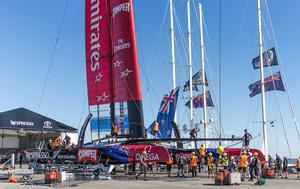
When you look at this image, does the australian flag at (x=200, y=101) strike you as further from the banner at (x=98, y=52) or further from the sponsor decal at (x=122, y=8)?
the sponsor decal at (x=122, y=8)

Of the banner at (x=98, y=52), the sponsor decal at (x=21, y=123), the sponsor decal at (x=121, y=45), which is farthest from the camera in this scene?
the sponsor decal at (x=21, y=123)

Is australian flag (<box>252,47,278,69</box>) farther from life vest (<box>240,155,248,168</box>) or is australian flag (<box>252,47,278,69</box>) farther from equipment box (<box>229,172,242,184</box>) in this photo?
equipment box (<box>229,172,242,184</box>)

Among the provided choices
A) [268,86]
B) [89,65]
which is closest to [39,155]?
[89,65]

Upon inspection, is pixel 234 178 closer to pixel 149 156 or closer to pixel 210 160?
pixel 210 160

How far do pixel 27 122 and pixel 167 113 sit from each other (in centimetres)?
1465

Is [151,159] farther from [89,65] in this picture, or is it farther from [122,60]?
[89,65]

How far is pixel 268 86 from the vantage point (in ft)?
107

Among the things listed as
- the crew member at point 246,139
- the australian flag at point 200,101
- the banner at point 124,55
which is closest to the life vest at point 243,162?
the crew member at point 246,139

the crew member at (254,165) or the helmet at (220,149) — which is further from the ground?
the helmet at (220,149)

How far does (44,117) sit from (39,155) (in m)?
17.2

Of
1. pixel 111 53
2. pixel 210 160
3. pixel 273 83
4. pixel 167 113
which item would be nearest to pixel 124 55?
pixel 111 53

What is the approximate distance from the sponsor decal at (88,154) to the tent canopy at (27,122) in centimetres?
1849

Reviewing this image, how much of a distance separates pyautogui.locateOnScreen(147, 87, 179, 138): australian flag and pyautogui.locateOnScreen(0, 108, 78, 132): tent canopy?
13.3m

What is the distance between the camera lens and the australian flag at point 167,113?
108 ft
